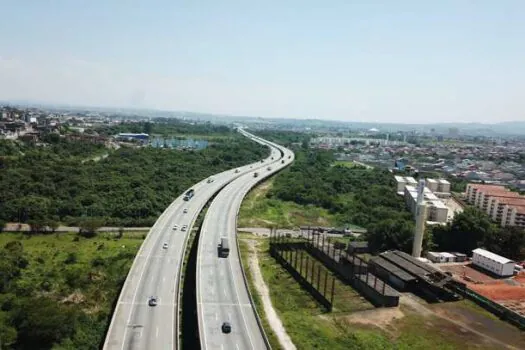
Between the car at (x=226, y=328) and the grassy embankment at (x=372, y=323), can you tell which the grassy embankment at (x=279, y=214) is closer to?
the grassy embankment at (x=372, y=323)

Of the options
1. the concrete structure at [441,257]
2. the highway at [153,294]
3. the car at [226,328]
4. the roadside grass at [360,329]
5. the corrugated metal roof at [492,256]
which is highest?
the car at [226,328]

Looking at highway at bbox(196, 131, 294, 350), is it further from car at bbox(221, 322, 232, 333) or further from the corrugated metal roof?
the corrugated metal roof

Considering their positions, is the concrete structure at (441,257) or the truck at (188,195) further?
the truck at (188,195)

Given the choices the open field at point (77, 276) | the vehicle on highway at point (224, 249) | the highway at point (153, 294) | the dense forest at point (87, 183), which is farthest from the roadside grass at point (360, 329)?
the dense forest at point (87, 183)

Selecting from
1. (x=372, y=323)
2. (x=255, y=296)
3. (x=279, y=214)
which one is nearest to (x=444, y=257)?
(x=372, y=323)

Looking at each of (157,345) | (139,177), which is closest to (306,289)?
(157,345)
